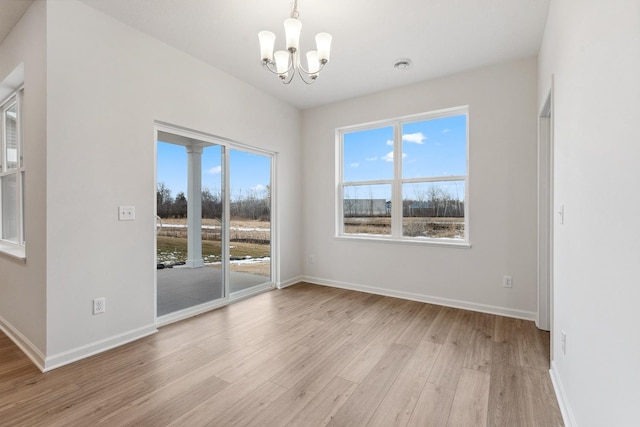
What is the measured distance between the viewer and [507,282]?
10.9 ft

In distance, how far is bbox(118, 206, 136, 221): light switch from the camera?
104 inches

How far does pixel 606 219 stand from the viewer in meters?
1.19

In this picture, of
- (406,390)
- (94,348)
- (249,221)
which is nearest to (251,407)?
(406,390)

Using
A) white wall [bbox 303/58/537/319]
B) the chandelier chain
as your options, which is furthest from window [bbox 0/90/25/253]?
white wall [bbox 303/58/537/319]

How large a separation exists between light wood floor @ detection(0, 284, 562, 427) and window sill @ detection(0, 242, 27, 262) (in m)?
0.76

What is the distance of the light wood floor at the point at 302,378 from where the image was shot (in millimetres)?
1736

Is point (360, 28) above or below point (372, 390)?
above

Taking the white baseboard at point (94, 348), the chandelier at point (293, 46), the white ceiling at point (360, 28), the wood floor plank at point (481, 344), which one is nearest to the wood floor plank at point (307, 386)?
the wood floor plank at point (481, 344)

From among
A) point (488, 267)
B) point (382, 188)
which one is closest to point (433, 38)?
point (382, 188)

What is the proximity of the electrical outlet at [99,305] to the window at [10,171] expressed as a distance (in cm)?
132

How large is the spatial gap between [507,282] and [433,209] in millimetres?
1168

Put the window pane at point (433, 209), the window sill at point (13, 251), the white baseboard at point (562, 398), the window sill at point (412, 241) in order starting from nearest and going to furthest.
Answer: the white baseboard at point (562, 398)
the window sill at point (13, 251)
the window sill at point (412, 241)
the window pane at point (433, 209)

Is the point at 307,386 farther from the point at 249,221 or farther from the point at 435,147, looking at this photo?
the point at 435,147

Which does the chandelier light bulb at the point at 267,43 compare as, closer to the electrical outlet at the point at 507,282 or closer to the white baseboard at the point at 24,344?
the white baseboard at the point at 24,344
